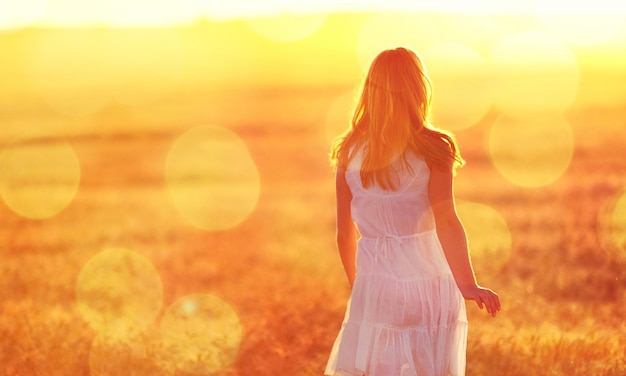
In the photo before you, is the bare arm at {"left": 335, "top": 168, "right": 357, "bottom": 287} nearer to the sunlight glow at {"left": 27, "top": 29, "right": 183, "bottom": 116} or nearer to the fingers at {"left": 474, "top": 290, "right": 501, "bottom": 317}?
the fingers at {"left": 474, "top": 290, "right": 501, "bottom": 317}

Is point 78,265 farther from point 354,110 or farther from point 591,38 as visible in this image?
point 591,38

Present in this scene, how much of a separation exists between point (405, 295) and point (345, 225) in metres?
0.55

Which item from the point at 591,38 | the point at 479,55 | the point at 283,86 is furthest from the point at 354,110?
the point at 591,38

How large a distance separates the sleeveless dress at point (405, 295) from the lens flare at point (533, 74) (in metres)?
45.9

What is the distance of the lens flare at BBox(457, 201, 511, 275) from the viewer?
1440 cm

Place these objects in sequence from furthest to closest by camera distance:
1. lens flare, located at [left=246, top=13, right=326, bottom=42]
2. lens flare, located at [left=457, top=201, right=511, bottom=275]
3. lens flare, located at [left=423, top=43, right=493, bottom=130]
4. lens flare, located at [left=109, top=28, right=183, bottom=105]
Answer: lens flare, located at [left=246, top=13, right=326, bottom=42] → lens flare, located at [left=109, top=28, right=183, bottom=105] → lens flare, located at [left=423, top=43, right=493, bottom=130] → lens flare, located at [left=457, top=201, right=511, bottom=275]

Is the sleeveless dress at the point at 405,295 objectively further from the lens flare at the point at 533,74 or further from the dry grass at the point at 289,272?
the lens flare at the point at 533,74

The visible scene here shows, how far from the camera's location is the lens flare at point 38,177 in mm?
26828

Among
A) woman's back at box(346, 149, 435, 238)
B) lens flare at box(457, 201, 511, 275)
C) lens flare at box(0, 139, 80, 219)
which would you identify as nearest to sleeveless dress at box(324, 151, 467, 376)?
woman's back at box(346, 149, 435, 238)

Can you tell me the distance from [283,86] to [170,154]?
35.5 meters

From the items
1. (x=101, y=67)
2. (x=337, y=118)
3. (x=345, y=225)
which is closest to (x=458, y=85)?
(x=337, y=118)

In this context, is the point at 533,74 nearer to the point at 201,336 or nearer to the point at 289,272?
the point at 289,272

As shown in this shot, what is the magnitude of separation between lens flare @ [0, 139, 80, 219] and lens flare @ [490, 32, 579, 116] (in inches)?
858

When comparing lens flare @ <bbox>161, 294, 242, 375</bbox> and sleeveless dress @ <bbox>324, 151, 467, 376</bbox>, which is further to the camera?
lens flare @ <bbox>161, 294, 242, 375</bbox>
